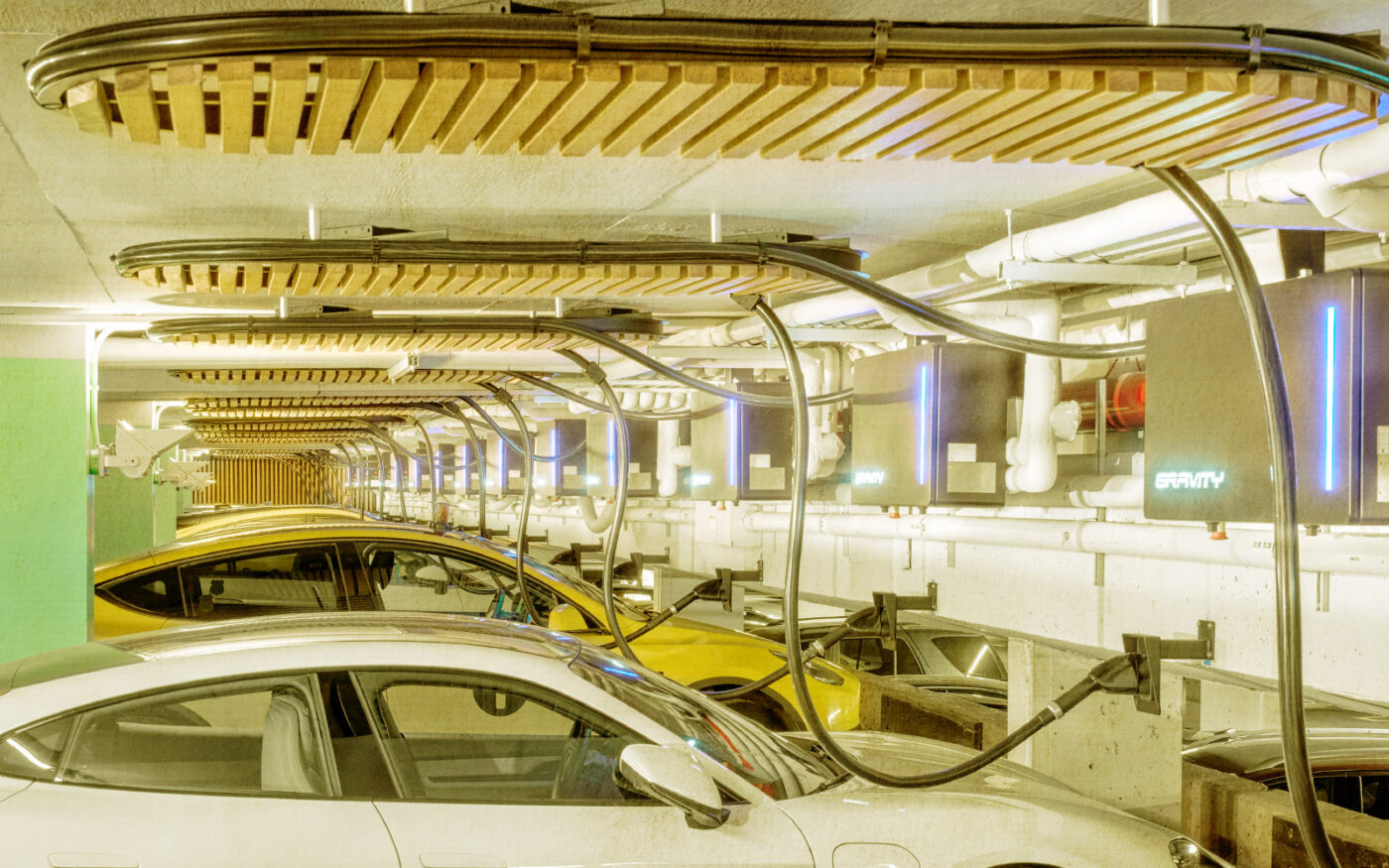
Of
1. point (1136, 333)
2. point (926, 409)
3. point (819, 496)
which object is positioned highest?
point (1136, 333)

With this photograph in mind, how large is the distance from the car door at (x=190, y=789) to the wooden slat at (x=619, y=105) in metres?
1.66

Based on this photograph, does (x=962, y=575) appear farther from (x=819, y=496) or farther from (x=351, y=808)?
(x=351, y=808)

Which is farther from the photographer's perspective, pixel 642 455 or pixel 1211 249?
pixel 642 455

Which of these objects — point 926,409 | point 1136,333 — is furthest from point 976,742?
point 1136,333

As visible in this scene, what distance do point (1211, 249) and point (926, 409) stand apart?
1.39m

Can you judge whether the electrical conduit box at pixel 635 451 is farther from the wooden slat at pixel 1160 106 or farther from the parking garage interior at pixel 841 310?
the wooden slat at pixel 1160 106

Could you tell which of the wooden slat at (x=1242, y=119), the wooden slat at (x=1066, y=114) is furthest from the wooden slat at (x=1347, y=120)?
the wooden slat at (x=1066, y=114)

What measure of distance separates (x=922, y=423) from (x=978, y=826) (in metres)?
2.45

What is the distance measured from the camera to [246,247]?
4.43 metres

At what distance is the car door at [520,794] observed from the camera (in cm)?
333

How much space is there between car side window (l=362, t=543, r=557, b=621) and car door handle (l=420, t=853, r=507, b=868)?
448 cm

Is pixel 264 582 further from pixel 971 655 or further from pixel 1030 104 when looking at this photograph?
pixel 1030 104

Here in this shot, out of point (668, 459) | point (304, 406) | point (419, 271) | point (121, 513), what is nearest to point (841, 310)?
point (419, 271)

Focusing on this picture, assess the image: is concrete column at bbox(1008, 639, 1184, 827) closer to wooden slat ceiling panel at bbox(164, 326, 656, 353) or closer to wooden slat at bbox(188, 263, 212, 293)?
wooden slat ceiling panel at bbox(164, 326, 656, 353)
